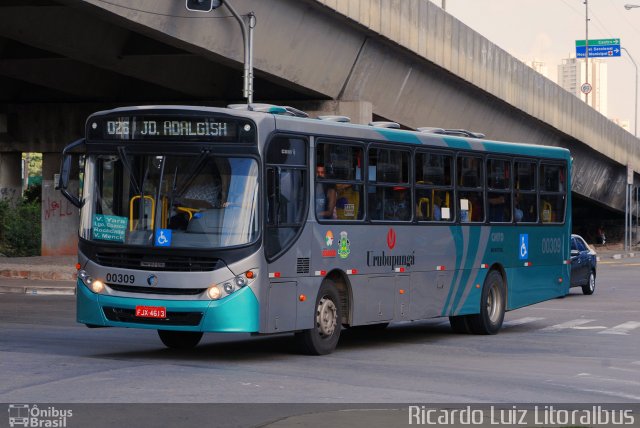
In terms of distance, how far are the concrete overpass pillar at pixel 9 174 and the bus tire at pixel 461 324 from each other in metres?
27.5

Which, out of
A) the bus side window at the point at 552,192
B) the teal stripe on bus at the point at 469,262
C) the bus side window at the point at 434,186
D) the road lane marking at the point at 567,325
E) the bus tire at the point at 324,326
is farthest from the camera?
the bus side window at the point at 552,192

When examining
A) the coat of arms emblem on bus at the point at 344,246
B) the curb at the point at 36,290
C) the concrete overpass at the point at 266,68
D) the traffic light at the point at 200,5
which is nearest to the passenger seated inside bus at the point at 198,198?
the coat of arms emblem on bus at the point at 344,246

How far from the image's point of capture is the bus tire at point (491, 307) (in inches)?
772

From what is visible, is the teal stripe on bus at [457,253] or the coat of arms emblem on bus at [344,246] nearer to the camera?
the coat of arms emblem on bus at [344,246]

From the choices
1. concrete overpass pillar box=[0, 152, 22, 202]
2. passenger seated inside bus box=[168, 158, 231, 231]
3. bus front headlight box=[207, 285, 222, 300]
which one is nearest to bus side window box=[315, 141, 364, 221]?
passenger seated inside bus box=[168, 158, 231, 231]

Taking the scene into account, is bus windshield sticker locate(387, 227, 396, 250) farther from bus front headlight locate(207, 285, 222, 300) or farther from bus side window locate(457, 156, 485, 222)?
bus front headlight locate(207, 285, 222, 300)

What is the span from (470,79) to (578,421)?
2696cm

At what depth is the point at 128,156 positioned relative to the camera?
1466cm

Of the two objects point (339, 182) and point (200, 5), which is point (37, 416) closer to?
point (339, 182)

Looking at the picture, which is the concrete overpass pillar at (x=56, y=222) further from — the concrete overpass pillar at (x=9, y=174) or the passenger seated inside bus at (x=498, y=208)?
the passenger seated inside bus at (x=498, y=208)

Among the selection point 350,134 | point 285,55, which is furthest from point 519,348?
point 285,55

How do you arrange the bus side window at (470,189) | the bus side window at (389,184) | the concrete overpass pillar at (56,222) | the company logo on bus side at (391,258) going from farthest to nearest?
the concrete overpass pillar at (56,222) < the bus side window at (470,189) < the bus side window at (389,184) < the company logo on bus side at (391,258)

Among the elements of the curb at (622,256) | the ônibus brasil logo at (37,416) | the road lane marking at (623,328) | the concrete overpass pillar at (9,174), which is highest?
the concrete overpass pillar at (9,174)

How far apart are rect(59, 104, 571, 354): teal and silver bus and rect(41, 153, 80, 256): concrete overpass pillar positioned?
75.9 feet
